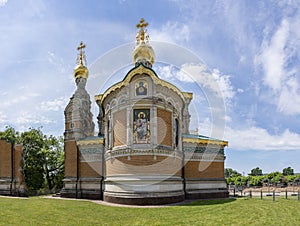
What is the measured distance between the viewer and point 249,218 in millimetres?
9703

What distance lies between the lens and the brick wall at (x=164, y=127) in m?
15.7

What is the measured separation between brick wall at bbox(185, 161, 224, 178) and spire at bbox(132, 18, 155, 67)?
8106mm

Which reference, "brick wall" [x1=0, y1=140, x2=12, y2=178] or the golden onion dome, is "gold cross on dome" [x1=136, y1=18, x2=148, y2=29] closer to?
the golden onion dome

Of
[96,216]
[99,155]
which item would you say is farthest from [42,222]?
[99,155]

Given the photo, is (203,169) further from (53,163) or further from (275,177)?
(275,177)

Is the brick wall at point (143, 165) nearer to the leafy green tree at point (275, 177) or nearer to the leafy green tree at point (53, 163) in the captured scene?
the leafy green tree at point (53, 163)

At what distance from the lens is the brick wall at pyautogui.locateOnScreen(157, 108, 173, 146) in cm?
1574

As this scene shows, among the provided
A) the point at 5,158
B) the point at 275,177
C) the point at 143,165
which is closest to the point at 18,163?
the point at 5,158

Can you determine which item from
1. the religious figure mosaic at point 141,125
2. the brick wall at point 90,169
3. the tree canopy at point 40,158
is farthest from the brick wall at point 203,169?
the tree canopy at point 40,158

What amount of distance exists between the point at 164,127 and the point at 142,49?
6.63m

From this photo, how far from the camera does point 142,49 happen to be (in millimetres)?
19453

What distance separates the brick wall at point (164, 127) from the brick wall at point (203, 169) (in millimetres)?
3700

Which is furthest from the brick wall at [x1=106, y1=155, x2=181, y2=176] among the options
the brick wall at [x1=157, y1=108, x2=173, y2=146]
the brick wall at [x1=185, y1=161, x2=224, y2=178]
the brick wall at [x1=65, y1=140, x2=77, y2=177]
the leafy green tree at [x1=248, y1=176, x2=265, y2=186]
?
the leafy green tree at [x1=248, y1=176, x2=265, y2=186]

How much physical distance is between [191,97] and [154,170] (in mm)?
11082
